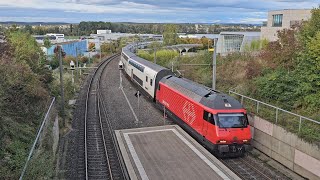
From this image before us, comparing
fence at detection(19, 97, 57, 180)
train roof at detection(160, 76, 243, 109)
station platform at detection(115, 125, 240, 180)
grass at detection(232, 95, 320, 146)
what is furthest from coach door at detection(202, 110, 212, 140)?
fence at detection(19, 97, 57, 180)

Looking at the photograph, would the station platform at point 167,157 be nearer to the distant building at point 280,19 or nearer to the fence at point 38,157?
the fence at point 38,157

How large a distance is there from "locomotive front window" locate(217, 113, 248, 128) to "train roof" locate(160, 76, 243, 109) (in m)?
0.48

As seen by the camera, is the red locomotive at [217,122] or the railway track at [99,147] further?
the red locomotive at [217,122]

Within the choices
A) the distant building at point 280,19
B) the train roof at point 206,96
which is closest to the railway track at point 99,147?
the train roof at point 206,96

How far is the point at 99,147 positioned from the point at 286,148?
10.4m

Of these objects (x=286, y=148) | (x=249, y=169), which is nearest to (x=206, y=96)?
(x=249, y=169)

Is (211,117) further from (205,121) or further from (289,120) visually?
(289,120)

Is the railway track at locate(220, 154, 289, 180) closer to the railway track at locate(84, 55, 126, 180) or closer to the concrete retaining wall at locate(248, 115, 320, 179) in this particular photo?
the concrete retaining wall at locate(248, 115, 320, 179)

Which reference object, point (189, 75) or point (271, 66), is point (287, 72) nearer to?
point (271, 66)

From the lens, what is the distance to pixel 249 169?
17.2 m

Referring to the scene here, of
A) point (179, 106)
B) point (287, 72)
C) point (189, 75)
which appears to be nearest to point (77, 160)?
point (179, 106)

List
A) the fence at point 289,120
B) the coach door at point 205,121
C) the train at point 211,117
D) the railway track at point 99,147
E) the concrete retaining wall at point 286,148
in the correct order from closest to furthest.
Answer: the concrete retaining wall at point 286,148 < the fence at point 289,120 < the railway track at point 99,147 < the train at point 211,117 < the coach door at point 205,121

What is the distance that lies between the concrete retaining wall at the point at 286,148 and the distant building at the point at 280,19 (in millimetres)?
41553

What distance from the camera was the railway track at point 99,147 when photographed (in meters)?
16.8
